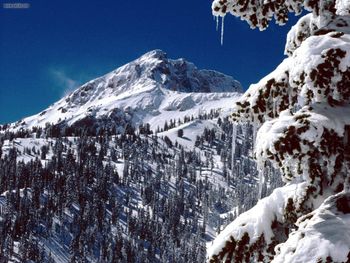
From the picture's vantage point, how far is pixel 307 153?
16.8 feet

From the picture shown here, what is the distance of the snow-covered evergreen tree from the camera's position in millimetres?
4891

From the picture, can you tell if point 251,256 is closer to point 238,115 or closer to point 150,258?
point 238,115

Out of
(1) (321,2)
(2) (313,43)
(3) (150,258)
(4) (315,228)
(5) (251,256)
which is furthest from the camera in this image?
(3) (150,258)

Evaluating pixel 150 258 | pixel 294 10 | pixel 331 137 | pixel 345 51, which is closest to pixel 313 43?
pixel 345 51

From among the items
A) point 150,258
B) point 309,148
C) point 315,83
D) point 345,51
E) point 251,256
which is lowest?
point 150,258

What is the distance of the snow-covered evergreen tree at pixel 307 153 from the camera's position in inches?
193

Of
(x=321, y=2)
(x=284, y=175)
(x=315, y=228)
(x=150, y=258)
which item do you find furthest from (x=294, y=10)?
(x=150, y=258)

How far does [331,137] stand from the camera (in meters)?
5.18

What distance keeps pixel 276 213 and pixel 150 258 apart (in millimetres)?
169592

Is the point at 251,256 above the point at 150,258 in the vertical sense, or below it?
above

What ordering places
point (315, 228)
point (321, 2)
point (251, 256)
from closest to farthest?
1. point (315, 228)
2. point (251, 256)
3. point (321, 2)

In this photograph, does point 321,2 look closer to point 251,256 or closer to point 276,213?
point 276,213

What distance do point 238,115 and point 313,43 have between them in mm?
1962

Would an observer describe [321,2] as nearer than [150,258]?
Yes
